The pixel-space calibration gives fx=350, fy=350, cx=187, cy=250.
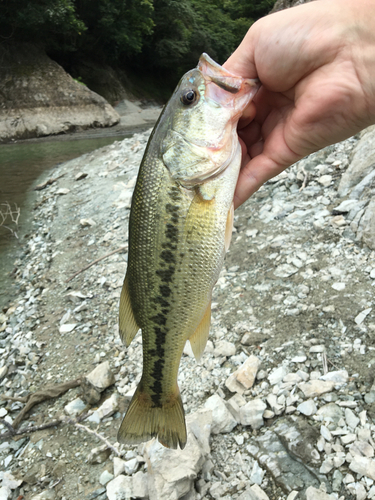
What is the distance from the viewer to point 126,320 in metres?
2.27

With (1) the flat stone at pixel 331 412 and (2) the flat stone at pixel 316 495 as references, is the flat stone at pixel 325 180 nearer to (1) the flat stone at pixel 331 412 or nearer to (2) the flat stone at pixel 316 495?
(1) the flat stone at pixel 331 412

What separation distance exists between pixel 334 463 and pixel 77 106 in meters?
23.4

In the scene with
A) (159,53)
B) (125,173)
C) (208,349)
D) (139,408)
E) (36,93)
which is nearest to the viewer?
(139,408)

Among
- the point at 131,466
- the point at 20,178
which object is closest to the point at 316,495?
the point at 131,466

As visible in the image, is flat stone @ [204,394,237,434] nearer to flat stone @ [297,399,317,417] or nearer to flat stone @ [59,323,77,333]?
flat stone @ [297,399,317,417]

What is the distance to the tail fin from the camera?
85.4 inches

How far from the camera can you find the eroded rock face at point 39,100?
1947 centimetres

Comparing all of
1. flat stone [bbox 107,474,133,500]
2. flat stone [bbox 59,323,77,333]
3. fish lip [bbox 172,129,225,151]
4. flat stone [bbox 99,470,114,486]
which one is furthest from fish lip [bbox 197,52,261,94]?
flat stone [bbox 59,323,77,333]

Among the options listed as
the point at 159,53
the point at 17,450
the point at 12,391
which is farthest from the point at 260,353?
the point at 159,53

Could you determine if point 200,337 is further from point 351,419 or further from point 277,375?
point 351,419

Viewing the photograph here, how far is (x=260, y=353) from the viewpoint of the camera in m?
3.20

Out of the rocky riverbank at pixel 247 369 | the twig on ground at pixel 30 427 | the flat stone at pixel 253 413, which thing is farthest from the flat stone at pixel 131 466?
the flat stone at pixel 253 413

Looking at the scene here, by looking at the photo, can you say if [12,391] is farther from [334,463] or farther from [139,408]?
[334,463]

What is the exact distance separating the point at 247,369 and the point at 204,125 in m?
2.04
